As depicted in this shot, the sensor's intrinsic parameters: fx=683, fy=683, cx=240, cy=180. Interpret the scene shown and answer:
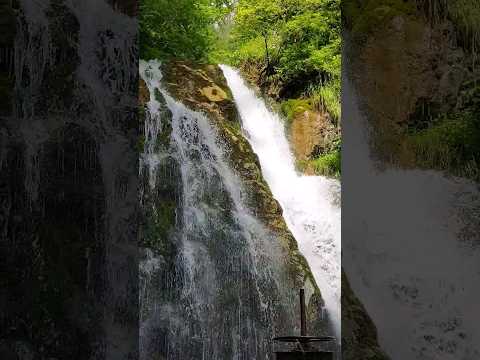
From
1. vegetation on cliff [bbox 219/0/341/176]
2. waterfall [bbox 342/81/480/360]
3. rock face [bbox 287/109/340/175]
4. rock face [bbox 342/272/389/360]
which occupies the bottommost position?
rock face [bbox 342/272/389/360]

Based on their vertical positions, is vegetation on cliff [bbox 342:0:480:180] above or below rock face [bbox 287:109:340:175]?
below

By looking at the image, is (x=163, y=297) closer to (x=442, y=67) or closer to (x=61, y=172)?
(x=61, y=172)

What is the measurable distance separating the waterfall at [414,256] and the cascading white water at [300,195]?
6.04m

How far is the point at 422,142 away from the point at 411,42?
1.13 ft

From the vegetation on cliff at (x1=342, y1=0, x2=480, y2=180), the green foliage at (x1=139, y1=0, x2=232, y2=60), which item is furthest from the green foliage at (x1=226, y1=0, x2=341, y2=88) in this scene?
the vegetation on cliff at (x1=342, y1=0, x2=480, y2=180)

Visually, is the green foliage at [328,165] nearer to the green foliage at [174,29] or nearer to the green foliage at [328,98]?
the green foliage at [328,98]

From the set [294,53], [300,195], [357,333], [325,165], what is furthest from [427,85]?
[294,53]

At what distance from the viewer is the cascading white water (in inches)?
350

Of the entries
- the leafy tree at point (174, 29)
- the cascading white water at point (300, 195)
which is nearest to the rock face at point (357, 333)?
the cascading white water at point (300, 195)

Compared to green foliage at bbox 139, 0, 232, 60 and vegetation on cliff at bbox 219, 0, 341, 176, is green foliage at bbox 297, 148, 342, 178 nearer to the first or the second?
vegetation on cliff at bbox 219, 0, 341, 176

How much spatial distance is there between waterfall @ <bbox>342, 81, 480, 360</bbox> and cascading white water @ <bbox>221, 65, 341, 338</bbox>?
604 cm

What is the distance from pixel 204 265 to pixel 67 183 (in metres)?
5.51

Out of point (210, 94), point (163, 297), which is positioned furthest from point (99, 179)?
point (210, 94)

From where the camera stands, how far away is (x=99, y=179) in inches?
104
